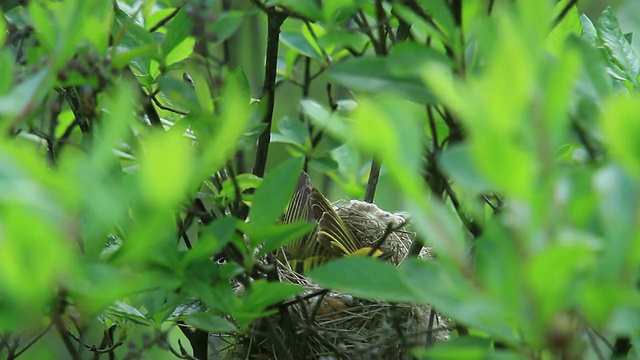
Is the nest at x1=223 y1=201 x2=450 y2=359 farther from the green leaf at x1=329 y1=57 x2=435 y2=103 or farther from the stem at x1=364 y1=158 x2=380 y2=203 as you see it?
the green leaf at x1=329 y1=57 x2=435 y2=103

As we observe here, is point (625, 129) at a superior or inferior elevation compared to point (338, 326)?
superior

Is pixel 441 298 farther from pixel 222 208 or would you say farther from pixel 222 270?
pixel 222 208

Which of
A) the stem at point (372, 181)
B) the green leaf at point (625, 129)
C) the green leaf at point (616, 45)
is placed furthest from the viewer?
the stem at point (372, 181)

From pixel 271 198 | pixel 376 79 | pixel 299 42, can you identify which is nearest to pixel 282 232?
pixel 271 198

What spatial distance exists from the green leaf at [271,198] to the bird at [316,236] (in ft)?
2.16

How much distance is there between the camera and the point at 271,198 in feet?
2.06

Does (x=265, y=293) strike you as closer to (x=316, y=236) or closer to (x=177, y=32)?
(x=177, y=32)

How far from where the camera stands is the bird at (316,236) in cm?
130

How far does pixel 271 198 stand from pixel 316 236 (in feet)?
2.38

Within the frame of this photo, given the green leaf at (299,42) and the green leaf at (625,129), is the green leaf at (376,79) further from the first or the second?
the green leaf at (299,42)

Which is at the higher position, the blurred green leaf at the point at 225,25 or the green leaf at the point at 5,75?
the green leaf at the point at 5,75

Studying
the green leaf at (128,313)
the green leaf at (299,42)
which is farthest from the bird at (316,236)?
the green leaf at (128,313)

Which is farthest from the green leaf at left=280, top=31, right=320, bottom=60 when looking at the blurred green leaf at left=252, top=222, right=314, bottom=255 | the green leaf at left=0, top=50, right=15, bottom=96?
the green leaf at left=0, top=50, right=15, bottom=96

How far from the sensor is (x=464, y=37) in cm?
58
